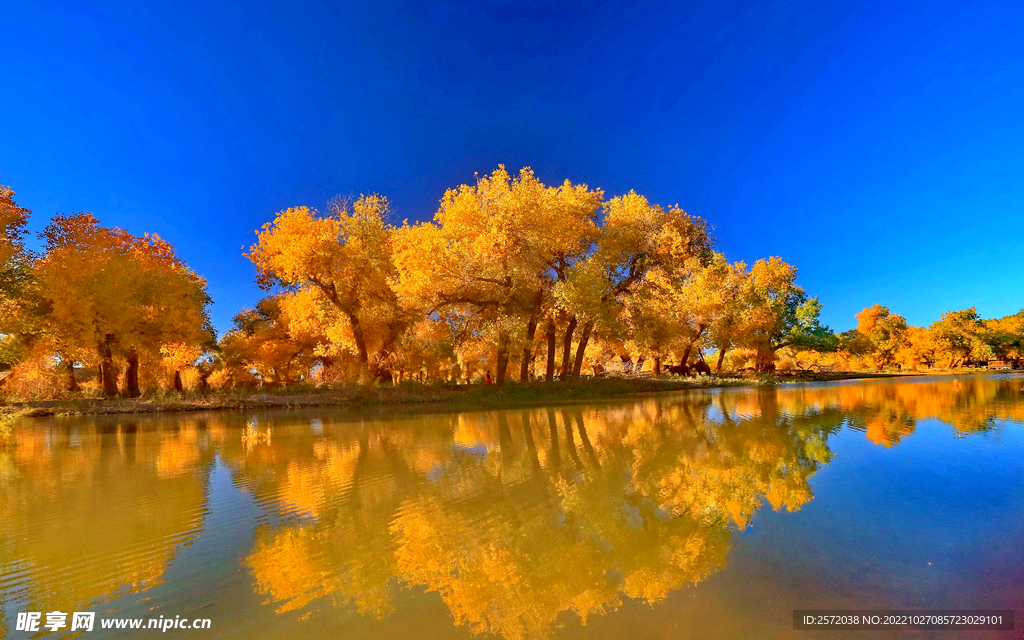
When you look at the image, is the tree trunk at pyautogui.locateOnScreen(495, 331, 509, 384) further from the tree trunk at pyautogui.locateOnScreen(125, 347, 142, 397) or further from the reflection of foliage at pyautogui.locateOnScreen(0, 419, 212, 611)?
the tree trunk at pyautogui.locateOnScreen(125, 347, 142, 397)

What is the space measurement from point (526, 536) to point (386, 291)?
2263cm

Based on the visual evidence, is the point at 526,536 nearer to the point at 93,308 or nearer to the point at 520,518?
the point at 520,518

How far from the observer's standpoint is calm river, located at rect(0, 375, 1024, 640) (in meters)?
2.97

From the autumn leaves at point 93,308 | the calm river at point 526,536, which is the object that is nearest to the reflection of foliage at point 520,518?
the calm river at point 526,536

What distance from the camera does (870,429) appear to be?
982 centimetres

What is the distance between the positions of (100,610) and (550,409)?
14564 mm

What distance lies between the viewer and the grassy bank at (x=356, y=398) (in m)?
19.7

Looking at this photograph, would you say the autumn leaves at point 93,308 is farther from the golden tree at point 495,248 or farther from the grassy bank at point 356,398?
the golden tree at point 495,248

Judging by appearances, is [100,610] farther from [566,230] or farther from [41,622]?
[566,230]

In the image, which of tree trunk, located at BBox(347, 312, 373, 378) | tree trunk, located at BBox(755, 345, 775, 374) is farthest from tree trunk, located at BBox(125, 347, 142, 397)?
tree trunk, located at BBox(755, 345, 775, 374)

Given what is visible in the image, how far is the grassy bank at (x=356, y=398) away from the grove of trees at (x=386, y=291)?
1789 mm

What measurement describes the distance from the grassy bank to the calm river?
11.9 meters

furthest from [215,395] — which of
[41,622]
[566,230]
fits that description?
[41,622]

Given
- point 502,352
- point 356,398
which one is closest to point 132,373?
point 356,398
